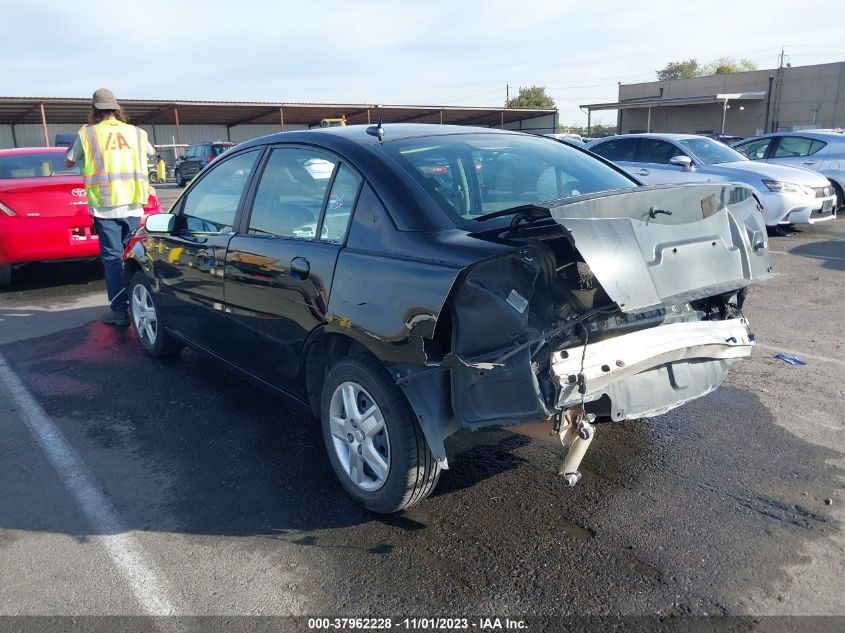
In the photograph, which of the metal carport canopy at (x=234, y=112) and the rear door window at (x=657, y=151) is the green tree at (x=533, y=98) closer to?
the metal carport canopy at (x=234, y=112)

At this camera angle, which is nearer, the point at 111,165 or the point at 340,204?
the point at 340,204

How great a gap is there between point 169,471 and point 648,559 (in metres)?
2.42

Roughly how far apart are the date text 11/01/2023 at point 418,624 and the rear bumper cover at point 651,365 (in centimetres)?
80

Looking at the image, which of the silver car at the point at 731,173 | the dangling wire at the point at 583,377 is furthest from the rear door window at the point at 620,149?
the dangling wire at the point at 583,377

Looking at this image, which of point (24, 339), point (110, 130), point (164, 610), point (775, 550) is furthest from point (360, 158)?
point (24, 339)

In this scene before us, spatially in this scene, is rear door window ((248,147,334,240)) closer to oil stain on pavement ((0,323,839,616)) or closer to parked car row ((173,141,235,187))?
oil stain on pavement ((0,323,839,616))

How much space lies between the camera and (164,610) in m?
2.63

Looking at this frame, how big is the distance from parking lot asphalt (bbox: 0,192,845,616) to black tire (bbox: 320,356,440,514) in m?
0.16

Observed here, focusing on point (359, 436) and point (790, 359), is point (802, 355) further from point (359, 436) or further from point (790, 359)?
point (359, 436)

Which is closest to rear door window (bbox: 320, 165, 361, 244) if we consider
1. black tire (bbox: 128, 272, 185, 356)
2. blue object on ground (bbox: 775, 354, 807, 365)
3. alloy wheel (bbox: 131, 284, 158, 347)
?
black tire (bbox: 128, 272, 185, 356)

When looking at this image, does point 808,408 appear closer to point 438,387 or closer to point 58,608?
point 438,387

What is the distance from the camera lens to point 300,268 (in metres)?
3.39

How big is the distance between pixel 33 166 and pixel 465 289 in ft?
25.6

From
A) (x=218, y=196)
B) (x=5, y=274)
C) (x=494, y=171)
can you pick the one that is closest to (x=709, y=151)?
(x=494, y=171)
